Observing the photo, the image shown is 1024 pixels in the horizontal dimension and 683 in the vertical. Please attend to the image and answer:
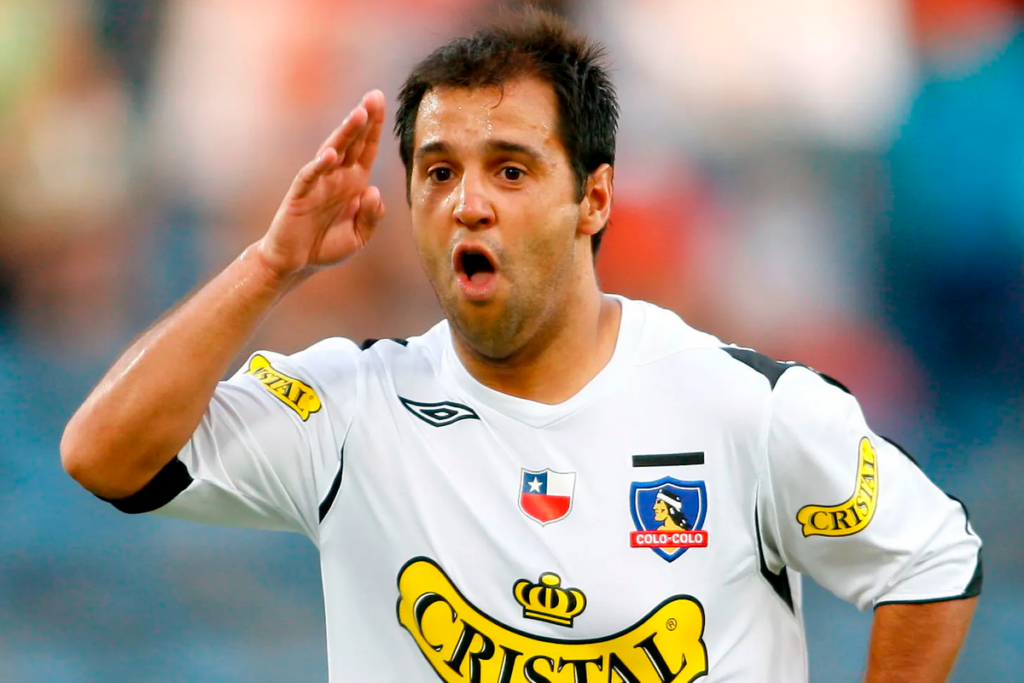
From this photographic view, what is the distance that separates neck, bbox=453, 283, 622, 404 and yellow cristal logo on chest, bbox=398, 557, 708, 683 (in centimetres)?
50

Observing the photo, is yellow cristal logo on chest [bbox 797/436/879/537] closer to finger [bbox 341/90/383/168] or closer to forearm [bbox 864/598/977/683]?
forearm [bbox 864/598/977/683]

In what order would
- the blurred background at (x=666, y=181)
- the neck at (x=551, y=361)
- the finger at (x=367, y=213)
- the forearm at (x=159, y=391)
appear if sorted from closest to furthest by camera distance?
the forearm at (x=159, y=391), the finger at (x=367, y=213), the neck at (x=551, y=361), the blurred background at (x=666, y=181)

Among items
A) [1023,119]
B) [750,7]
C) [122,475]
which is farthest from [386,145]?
[122,475]

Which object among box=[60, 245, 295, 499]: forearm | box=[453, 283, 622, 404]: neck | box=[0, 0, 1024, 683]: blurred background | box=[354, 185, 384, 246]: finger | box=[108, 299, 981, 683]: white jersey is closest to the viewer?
box=[60, 245, 295, 499]: forearm

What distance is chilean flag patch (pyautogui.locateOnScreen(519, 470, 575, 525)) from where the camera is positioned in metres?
2.49

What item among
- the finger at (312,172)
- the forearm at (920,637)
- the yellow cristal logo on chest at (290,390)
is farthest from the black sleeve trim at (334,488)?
the forearm at (920,637)

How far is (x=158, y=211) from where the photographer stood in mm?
6910

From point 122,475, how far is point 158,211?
4.87 m

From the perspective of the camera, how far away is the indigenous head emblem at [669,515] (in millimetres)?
2455

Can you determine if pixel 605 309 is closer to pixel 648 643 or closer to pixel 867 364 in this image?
pixel 648 643

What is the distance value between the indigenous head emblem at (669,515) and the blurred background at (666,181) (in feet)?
13.9

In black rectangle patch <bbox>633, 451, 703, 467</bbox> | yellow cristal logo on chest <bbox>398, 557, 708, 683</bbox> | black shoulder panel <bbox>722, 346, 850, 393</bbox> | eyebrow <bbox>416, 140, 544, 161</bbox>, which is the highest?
eyebrow <bbox>416, 140, 544, 161</bbox>

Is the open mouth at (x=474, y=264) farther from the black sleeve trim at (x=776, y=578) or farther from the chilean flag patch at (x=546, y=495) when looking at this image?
the black sleeve trim at (x=776, y=578)

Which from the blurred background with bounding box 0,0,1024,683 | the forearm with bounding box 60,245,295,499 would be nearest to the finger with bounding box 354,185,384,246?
the forearm with bounding box 60,245,295,499
